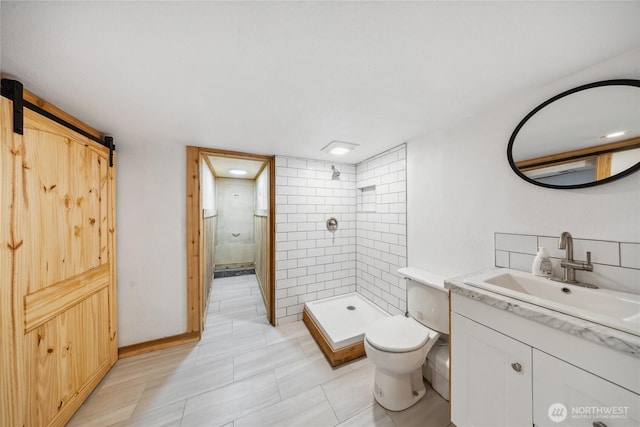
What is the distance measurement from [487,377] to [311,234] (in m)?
1.97

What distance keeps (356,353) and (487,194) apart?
1.75m

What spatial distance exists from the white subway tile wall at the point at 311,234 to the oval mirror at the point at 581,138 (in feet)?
5.93

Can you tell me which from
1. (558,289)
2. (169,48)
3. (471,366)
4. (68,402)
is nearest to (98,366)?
(68,402)

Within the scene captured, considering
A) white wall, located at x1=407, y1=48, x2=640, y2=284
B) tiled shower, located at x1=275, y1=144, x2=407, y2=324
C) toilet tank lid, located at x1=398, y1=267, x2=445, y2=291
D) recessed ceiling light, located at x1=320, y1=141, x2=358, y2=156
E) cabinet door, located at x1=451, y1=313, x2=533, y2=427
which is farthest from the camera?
tiled shower, located at x1=275, y1=144, x2=407, y2=324

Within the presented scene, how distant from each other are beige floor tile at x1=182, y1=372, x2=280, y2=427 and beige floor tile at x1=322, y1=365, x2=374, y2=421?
42cm

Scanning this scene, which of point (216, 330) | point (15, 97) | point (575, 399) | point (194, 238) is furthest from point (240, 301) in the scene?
point (575, 399)

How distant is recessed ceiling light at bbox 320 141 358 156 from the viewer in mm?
2054

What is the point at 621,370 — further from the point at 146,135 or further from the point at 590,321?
the point at 146,135

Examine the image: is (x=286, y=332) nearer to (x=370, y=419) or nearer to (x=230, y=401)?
(x=230, y=401)

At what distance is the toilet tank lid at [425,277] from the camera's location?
62.1 inches

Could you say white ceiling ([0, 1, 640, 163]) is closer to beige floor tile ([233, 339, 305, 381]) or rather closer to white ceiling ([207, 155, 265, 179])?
white ceiling ([207, 155, 265, 179])

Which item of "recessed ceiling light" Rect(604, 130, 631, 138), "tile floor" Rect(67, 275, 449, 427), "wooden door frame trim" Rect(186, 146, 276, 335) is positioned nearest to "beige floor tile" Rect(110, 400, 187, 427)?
"tile floor" Rect(67, 275, 449, 427)

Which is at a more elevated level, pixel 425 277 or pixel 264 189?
pixel 264 189

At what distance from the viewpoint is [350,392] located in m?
1.57
